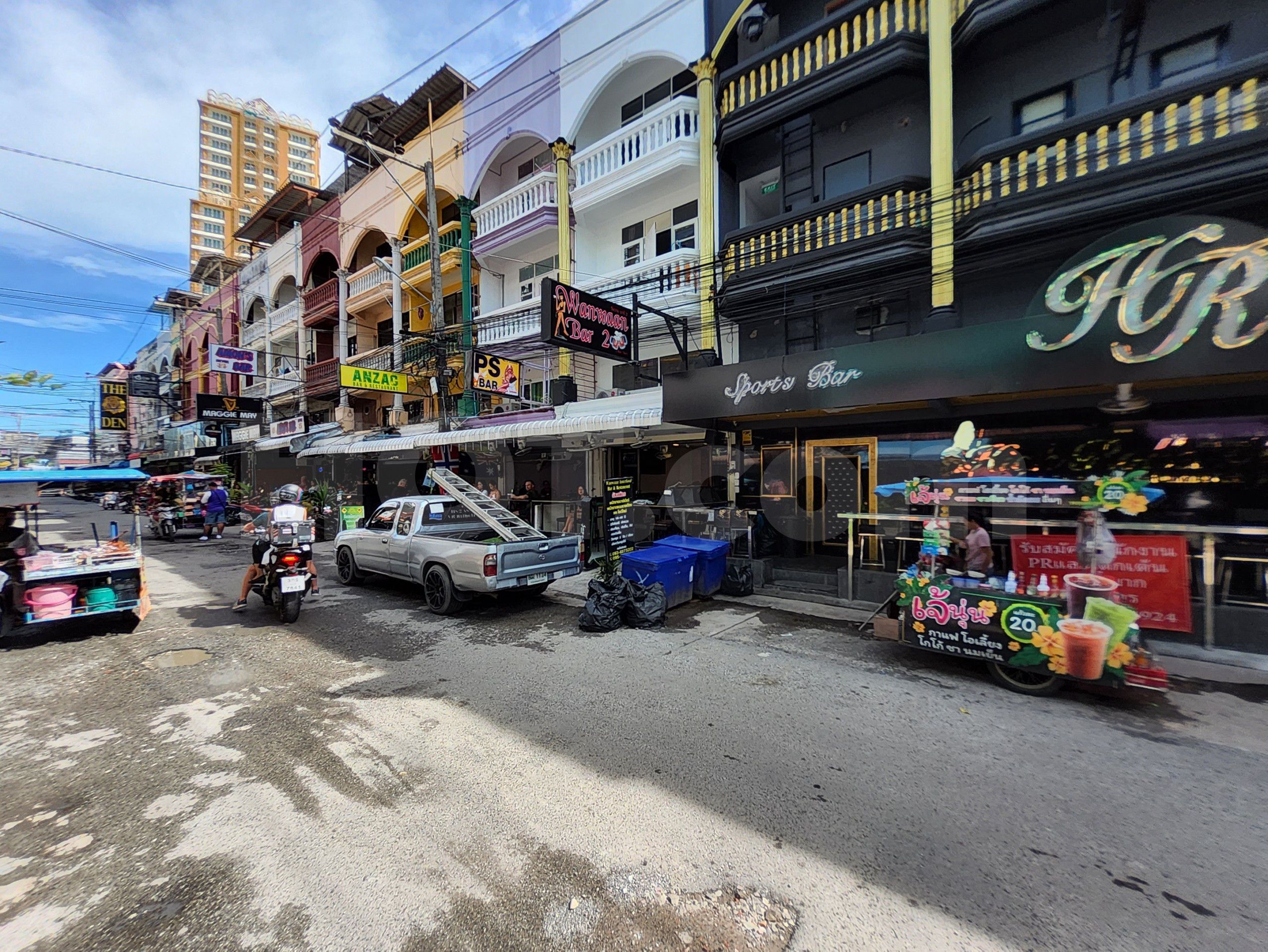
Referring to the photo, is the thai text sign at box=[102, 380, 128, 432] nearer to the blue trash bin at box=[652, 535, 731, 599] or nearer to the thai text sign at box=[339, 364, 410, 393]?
the thai text sign at box=[339, 364, 410, 393]

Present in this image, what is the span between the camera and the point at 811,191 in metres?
10.4

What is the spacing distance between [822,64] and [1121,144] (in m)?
5.11

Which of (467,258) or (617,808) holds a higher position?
(467,258)

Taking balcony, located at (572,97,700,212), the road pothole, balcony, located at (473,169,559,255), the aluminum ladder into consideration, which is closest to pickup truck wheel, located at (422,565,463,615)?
the aluminum ladder

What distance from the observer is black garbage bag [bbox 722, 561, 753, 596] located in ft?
28.6

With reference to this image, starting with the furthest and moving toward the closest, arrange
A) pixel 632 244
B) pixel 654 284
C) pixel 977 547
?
pixel 632 244
pixel 654 284
pixel 977 547

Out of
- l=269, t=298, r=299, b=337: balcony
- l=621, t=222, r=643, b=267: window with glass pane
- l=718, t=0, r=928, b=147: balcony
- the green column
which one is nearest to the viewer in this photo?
l=718, t=0, r=928, b=147: balcony

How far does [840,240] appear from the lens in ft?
30.8

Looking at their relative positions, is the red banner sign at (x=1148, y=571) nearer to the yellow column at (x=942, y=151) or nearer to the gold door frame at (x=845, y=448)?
the gold door frame at (x=845, y=448)

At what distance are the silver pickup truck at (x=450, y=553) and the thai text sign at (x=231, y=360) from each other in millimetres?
16479

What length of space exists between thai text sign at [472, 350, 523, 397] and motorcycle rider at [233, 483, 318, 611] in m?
5.99

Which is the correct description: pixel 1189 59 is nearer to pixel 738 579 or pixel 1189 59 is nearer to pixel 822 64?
pixel 822 64

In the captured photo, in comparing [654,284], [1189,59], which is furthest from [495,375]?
[1189,59]

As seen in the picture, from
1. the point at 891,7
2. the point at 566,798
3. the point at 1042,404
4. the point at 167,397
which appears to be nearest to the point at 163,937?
the point at 566,798
